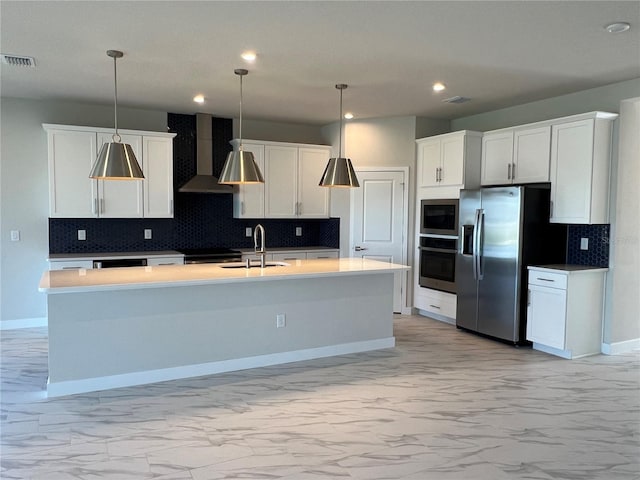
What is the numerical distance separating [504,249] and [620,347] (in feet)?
4.92

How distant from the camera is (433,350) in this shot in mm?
4977

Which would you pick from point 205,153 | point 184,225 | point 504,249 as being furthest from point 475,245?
point 184,225

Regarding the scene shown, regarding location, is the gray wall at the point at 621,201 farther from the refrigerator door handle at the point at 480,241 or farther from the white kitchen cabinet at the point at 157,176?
the white kitchen cabinet at the point at 157,176

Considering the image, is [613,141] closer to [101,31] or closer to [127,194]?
[101,31]

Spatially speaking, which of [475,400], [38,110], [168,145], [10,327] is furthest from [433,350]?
[38,110]


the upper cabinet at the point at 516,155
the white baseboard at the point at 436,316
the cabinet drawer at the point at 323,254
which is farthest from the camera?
the cabinet drawer at the point at 323,254

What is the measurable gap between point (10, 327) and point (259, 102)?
153 inches

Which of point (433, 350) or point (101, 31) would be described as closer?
point (101, 31)

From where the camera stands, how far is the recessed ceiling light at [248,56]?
3.88 meters

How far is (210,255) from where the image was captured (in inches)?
234

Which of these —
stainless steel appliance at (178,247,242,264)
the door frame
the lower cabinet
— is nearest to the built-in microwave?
the door frame

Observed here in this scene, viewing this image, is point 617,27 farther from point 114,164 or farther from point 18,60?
point 18,60

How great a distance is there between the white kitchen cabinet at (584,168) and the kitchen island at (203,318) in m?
1.87

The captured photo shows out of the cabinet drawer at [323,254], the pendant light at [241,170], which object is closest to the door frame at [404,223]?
the cabinet drawer at [323,254]
